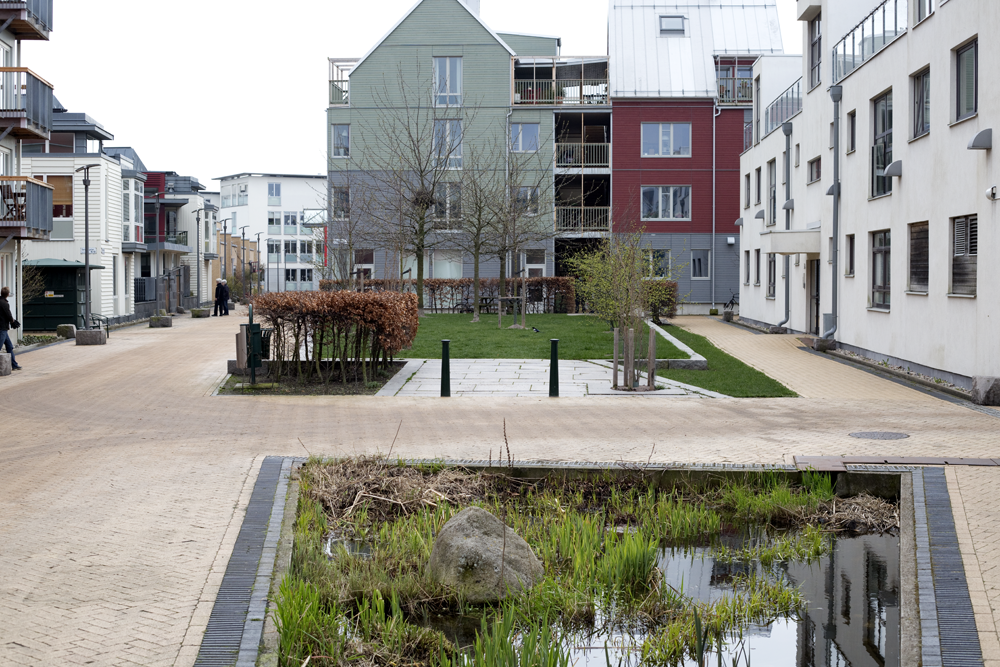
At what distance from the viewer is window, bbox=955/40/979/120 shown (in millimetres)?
16016

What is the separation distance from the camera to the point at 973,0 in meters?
15.8

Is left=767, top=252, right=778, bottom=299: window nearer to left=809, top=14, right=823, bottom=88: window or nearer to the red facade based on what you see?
left=809, top=14, right=823, bottom=88: window

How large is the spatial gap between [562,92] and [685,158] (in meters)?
6.31

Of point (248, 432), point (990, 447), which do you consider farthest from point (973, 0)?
point (248, 432)

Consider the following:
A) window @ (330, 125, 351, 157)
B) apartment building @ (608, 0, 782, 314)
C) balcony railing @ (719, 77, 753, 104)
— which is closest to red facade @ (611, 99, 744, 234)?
apartment building @ (608, 0, 782, 314)

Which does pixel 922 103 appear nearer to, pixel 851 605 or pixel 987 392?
pixel 987 392

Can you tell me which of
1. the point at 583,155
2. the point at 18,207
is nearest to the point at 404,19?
the point at 583,155

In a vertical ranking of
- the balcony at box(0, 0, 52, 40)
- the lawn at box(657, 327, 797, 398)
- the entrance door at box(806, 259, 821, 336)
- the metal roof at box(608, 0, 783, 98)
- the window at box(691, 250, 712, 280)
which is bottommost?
the lawn at box(657, 327, 797, 398)

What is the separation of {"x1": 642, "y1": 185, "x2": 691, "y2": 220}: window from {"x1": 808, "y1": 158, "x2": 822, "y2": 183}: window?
1830 centimetres

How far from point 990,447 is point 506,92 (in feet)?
127

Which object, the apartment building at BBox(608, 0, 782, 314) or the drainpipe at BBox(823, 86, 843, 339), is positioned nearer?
the drainpipe at BBox(823, 86, 843, 339)

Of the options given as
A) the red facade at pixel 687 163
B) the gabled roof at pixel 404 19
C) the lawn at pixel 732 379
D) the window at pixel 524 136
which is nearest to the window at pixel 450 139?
the window at pixel 524 136

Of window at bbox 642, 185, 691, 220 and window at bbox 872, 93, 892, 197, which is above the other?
window at bbox 642, 185, 691, 220

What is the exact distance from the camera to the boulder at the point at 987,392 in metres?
14.0
